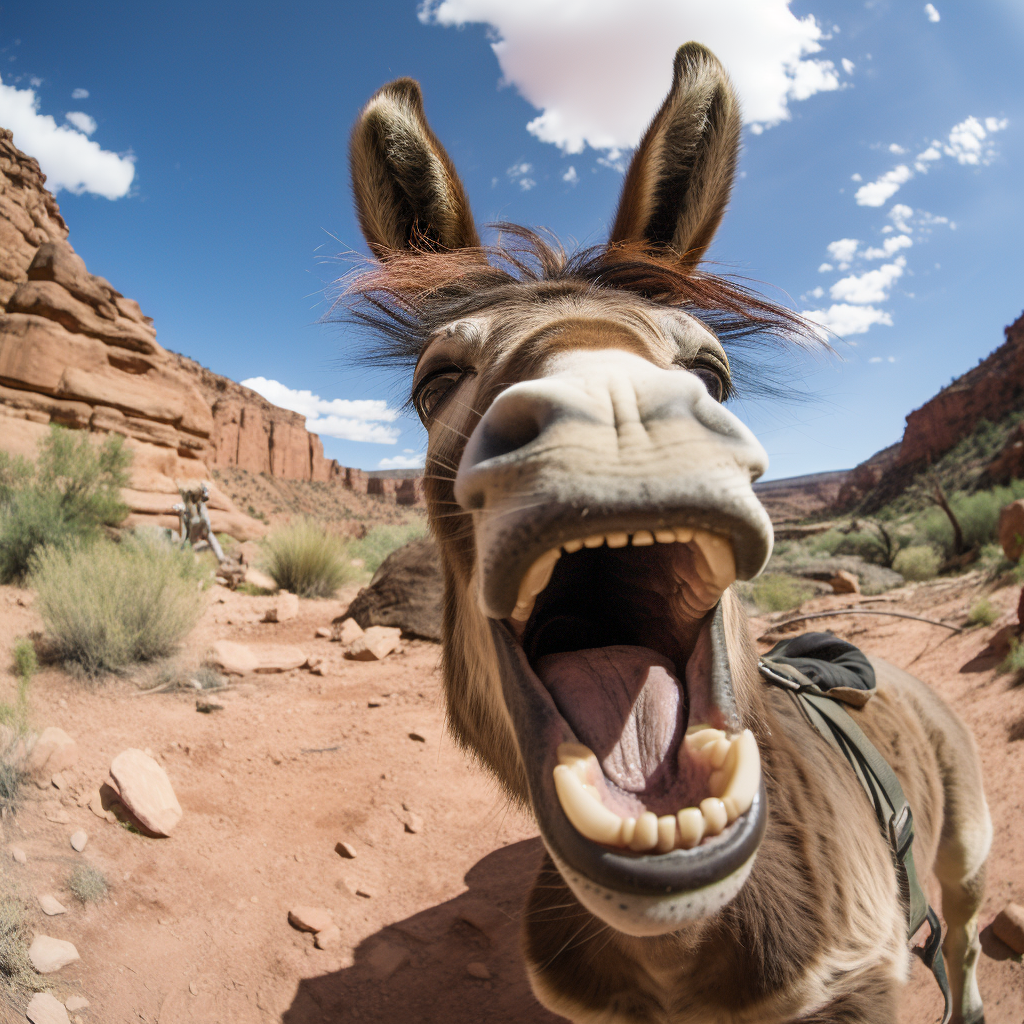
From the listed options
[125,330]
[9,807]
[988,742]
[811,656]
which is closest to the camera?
[811,656]

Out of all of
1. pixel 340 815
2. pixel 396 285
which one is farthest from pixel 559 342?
pixel 340 815

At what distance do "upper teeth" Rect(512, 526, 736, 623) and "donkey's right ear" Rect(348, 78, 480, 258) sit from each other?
1674 mm

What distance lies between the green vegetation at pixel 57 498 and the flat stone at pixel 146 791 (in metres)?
5.20

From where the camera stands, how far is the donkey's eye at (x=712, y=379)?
177 centimetres

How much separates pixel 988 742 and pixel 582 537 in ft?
18.8

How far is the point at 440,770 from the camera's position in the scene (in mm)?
4902

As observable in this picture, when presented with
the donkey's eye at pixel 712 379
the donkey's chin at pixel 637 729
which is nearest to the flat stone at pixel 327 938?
the donkey's chin at pixel 637 729

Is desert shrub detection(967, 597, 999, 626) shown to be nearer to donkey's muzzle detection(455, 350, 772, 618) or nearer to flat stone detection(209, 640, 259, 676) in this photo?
donkey's muzzle detection(455, 350, 772, 618)

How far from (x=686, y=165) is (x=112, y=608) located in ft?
21.5

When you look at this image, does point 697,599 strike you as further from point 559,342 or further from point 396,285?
point 396,285

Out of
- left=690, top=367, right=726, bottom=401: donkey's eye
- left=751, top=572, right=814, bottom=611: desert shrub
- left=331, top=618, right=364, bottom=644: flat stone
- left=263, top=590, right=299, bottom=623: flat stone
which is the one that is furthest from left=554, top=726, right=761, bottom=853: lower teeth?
left=751, top=572, right=814, bottom=611: desert shrub

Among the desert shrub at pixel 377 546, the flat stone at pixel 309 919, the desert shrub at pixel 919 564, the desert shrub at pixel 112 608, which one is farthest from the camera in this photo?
the desert shrub at pixel 377 546

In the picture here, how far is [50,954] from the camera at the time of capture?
2.51 meters

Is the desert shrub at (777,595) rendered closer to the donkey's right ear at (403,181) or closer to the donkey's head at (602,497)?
the donkey's head at (602,497)
